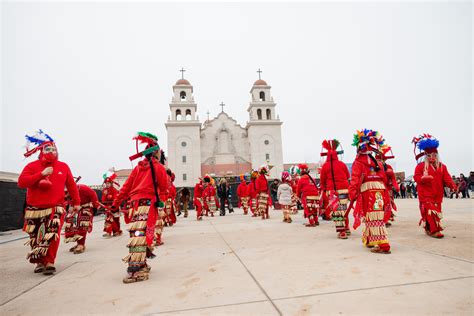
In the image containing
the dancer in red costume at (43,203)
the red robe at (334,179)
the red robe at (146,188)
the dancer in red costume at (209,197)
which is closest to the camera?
the red robe at (146,188)

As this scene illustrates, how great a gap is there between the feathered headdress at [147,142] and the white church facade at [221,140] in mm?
38616

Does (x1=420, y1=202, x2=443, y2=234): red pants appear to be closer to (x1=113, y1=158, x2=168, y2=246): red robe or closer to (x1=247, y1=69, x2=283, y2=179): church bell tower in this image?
(x1=113, y1=158, x2=168, y2=246): red robe

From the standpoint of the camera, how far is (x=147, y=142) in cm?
386

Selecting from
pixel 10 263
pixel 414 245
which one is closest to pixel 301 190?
pixel 414 245

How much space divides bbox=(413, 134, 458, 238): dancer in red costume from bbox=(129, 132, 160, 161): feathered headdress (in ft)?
15.7

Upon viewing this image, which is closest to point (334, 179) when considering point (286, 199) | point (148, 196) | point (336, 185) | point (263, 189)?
point (336, 185)

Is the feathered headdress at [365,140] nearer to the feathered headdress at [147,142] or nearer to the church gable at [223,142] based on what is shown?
the feathered headdress at [147,142]

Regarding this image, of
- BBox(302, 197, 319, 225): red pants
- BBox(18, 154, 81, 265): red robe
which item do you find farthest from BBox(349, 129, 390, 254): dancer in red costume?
BBox(18, 154, 81, 265): red robe

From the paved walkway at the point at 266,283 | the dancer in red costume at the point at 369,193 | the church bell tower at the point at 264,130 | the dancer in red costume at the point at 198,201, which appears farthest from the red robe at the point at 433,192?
the church bell tower at the point at 264,130

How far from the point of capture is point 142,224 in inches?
137

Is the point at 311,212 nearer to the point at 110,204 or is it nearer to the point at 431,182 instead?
the point at 431,182

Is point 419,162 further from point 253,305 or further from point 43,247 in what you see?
point 43,247

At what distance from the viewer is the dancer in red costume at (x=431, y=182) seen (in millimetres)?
5039

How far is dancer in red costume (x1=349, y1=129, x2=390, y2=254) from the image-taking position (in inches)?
163
